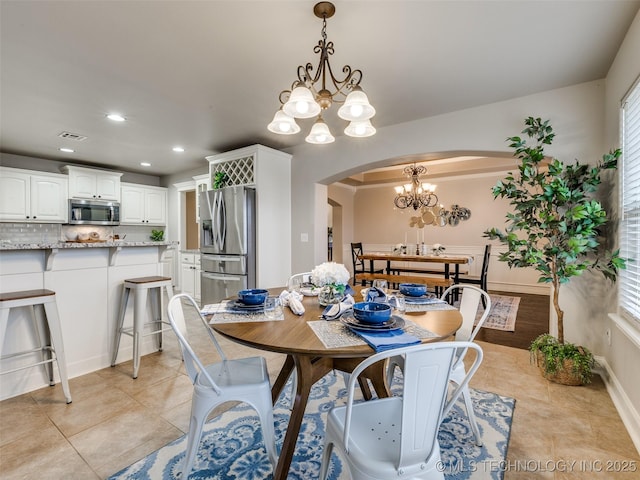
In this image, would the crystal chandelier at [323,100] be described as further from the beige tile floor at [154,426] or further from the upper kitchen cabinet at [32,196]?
the upper kitchen cabinet at [32,196]

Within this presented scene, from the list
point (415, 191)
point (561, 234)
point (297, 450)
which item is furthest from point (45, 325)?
point (415, 191)

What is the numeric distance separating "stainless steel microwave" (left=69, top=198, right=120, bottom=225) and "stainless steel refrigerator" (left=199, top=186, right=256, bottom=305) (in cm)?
239

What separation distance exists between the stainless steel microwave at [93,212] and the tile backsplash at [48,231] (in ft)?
1.16

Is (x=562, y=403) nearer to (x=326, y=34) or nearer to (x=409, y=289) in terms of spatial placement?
(x=409, y=289)

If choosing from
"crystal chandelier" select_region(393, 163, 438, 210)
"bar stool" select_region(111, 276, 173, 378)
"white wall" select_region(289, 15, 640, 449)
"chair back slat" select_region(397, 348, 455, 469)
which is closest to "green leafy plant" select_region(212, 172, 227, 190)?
"white wall" select_region(289, 15, 640, 449)

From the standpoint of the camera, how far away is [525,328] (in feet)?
13.0

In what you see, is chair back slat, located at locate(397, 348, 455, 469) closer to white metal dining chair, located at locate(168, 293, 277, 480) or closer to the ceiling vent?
white metal dining chair, located at locate(168, 293, 277, 480)

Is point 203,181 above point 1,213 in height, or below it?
above

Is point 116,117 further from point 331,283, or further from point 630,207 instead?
point 630,207

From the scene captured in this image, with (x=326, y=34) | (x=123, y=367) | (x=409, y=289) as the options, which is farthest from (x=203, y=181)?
(x=409, y=289)

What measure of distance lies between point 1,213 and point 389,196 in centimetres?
725

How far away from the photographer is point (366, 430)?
1.17 m

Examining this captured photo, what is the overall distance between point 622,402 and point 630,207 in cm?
129

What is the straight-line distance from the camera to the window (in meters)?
1.97
